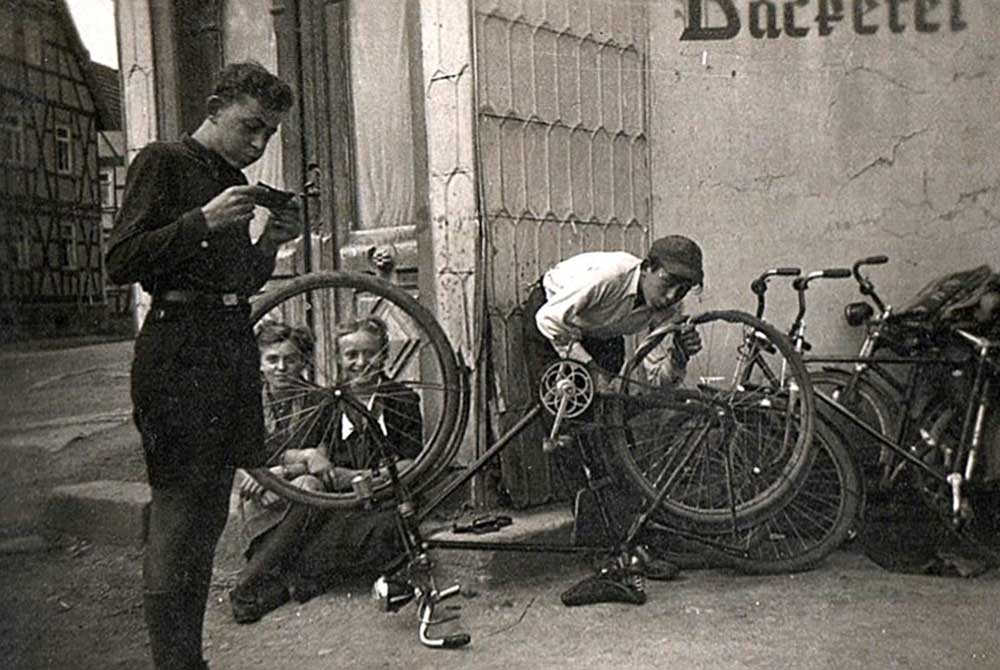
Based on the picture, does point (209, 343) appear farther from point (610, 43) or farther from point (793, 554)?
point (793, 554)

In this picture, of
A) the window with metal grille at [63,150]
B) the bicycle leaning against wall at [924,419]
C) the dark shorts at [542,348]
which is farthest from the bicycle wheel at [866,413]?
the window with metal grille at [63,150]

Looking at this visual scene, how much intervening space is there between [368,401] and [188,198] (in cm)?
59

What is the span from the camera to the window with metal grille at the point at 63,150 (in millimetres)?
2043

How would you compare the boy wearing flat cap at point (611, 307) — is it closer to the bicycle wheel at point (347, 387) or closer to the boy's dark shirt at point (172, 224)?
the bicycle wheel at point (347, 387)

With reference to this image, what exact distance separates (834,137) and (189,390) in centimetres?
142

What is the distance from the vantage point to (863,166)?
223 cm

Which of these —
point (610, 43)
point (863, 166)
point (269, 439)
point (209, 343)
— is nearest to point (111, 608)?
point (269, 439)

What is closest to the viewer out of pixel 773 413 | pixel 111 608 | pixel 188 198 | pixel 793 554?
pixel 188 198

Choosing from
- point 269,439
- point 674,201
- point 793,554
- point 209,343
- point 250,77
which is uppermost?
point 250,77

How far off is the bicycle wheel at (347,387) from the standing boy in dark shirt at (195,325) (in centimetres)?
10

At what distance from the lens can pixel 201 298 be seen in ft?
6.50

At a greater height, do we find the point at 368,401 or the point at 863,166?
the point at 863,166

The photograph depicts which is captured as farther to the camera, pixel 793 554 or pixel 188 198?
pixel 793 554

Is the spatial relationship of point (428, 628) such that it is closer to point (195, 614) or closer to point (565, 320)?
point (195, 614)
